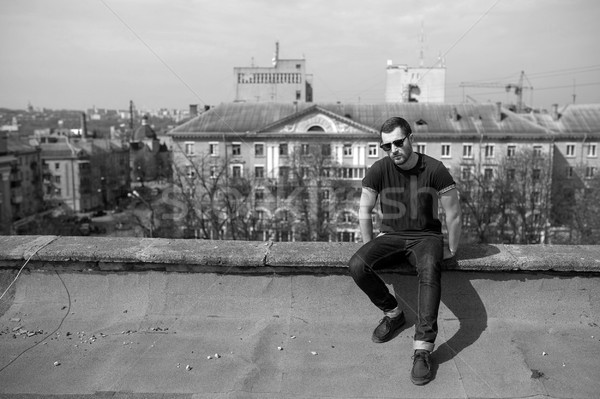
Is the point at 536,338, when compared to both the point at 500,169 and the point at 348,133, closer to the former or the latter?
the point at 500,169

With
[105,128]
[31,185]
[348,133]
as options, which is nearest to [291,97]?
[348,133]

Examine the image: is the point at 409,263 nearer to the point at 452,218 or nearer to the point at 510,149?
the point at 452,218

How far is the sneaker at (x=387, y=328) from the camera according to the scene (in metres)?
3.80

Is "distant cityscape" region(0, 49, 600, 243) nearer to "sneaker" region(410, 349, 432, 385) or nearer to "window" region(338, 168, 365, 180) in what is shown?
"window" region(338, 168, 365, 180)

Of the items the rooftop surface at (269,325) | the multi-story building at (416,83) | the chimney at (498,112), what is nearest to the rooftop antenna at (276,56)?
the multi-story building at (416,83)

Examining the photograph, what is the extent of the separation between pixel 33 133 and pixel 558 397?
333 ft

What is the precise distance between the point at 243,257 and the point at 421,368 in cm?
158

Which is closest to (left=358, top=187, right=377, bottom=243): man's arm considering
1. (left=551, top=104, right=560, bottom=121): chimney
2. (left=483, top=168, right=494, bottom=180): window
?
(left=483, top=168, right=494, bottom=180): window

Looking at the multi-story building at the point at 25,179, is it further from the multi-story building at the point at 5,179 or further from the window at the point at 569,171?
the window at the point at 569,171

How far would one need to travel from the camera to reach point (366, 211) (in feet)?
13.9

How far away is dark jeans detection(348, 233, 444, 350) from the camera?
3.53m

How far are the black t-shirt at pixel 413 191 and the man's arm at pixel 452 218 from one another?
0.05 m

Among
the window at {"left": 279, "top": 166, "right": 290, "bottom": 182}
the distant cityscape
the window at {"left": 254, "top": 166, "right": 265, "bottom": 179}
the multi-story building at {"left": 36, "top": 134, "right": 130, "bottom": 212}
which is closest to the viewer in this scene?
the distant cityscape

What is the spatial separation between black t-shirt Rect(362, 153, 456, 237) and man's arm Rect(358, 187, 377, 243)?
0.19 ft
